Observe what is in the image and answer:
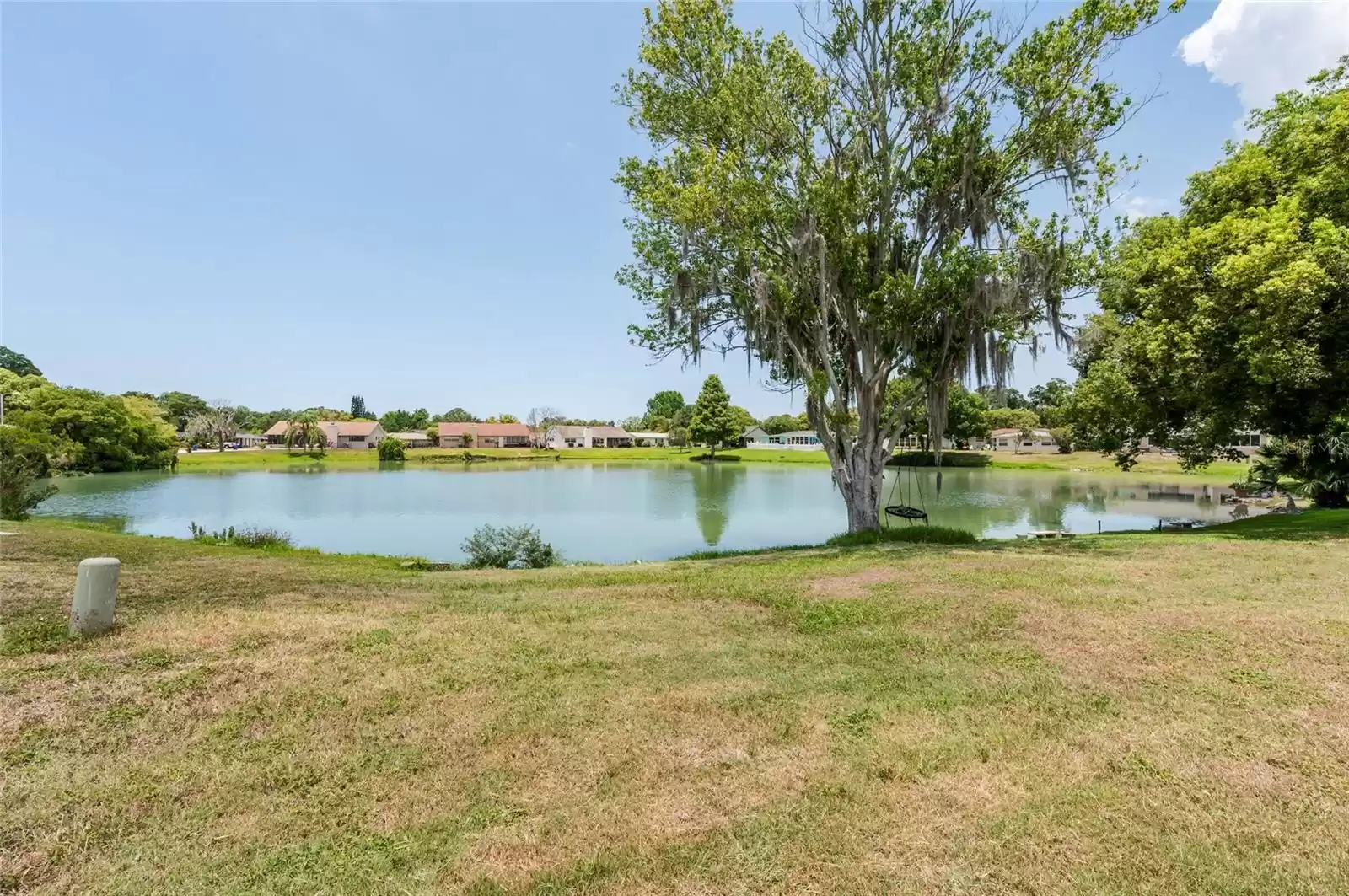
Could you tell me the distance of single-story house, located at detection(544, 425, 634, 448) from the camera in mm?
96812

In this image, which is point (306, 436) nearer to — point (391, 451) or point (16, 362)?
point (391, 451)

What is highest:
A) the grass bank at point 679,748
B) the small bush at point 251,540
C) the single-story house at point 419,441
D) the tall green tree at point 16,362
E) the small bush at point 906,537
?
the tall green tree at point 16,362

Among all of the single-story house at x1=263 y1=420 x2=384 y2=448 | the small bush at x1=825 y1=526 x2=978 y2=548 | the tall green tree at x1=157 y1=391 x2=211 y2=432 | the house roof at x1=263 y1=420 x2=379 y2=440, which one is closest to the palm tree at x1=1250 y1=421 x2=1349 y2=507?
the small bush at x1=825 y1=526 x2=978 y2=548

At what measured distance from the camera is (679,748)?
11.4 ft

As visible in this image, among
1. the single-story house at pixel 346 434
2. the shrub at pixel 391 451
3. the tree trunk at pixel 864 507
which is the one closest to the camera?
the tree trunk at pixel 864 507

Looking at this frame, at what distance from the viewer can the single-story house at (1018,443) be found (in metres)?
70.9

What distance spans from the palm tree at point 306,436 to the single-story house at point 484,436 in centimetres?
1575

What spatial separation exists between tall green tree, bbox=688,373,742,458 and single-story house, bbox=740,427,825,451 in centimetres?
1398

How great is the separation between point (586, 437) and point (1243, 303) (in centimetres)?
8904

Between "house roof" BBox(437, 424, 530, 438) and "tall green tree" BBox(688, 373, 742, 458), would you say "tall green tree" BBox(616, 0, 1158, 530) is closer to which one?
"tall green tree" BBox(688, 373, 742, 458)

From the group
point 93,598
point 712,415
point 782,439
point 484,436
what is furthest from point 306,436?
point 93,598

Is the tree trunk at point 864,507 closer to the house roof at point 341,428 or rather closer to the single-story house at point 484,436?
the single-story house at point 484,436

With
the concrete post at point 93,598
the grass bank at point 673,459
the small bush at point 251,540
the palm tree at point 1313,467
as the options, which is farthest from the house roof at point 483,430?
the concrete post at point 93,598

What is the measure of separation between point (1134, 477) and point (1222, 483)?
5904 mm
